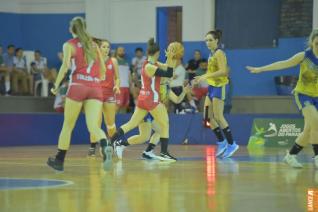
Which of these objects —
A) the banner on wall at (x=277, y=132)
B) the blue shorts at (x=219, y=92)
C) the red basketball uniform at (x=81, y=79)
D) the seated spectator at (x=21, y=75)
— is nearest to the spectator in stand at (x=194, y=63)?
the banner on wall at (x=277, y=132)

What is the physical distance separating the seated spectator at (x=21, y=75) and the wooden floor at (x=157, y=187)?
10607 millimetres

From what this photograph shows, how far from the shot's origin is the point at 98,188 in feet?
25.0

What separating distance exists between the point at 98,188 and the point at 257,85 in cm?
1674

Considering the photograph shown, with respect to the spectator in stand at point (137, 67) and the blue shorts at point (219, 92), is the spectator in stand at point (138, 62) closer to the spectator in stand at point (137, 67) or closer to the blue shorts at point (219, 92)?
the spectator in stand at point (137, 67)

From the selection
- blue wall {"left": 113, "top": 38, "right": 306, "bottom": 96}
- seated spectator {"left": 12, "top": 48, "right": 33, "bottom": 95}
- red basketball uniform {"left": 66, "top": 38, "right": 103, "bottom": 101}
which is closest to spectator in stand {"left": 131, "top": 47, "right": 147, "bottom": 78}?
blue wall {"left": 113, "top": 38, "right": 306, "bottom": 96}

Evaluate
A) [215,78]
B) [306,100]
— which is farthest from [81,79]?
[215,78]

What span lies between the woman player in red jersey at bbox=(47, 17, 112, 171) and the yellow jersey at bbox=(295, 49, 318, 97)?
3.10m

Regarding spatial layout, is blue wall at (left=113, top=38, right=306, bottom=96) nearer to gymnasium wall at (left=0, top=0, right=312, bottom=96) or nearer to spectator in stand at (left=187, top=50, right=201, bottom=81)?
gymnasium wall at (left=0, top=0, right=312, bottom=96)

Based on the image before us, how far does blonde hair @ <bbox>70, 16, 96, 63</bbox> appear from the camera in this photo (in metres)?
9.76

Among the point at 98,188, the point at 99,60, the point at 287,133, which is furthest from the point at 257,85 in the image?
the point at 98,188

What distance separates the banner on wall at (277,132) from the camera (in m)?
19.0

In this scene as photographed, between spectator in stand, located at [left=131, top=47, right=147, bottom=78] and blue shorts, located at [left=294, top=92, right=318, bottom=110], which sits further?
spectator in stand, located at [left=131, top=47, right=147, bottom=78]

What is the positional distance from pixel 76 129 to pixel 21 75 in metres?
2.85

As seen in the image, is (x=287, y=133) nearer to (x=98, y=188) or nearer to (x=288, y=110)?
(x=288, y=110)
